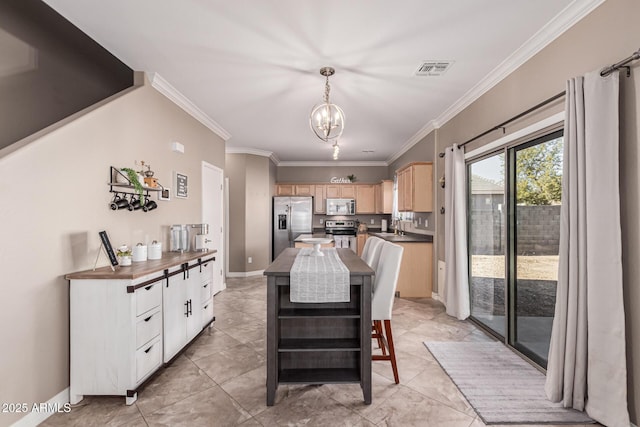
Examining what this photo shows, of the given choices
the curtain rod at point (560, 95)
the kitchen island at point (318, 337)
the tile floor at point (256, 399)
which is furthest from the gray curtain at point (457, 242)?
the kitchen island at point (318, 337)

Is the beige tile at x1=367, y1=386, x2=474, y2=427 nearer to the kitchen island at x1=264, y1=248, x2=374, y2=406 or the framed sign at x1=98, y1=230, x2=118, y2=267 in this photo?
the kitchen island at x1=264, y1=248, x2=374, y2=406

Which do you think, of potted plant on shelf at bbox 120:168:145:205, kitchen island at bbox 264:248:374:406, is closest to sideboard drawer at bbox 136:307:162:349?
kitchen island at bbox 264:248:374:406

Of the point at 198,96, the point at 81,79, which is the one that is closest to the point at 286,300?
the point at 81,79

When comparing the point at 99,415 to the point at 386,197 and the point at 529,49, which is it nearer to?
the point at 529,49

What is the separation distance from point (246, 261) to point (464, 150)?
4500mm

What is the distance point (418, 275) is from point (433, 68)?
3.05m

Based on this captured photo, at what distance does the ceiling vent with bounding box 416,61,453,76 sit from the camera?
9.24 feet

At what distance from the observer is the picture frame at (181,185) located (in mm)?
3541

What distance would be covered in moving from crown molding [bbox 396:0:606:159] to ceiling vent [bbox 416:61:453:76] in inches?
19.1

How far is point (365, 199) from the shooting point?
7.62 metres

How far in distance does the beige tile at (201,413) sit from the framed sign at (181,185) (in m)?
2.25

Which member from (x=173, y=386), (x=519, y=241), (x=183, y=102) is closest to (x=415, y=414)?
(x=173, y=386)

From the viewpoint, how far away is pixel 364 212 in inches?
300

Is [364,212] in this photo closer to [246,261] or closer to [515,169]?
[246,261]
